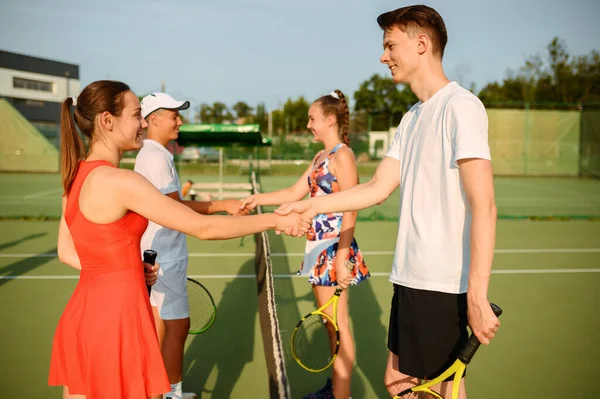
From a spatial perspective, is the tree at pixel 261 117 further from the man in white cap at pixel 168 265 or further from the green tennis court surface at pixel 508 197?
the man in white cap at pixel 168 265

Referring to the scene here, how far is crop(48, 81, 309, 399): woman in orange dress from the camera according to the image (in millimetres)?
2352

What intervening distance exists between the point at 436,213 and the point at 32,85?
195 feet

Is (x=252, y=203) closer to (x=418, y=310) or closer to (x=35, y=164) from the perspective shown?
(x=418, y=310)

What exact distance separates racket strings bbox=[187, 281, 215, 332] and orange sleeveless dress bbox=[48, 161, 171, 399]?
8.10 feet

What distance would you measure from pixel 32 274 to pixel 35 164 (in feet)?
68.8

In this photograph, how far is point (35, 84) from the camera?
5475 cm

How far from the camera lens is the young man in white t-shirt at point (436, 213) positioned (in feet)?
7.56

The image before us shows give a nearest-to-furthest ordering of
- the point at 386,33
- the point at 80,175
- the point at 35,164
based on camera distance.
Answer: the point at 80,175, the point at 386,33, the point at 35,164

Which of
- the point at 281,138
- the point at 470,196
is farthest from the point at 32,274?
the point at 281,138

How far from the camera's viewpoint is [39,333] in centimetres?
547

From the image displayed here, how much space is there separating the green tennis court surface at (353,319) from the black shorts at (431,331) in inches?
69.4

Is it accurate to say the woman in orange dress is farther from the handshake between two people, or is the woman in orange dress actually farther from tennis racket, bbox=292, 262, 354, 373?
tennis racket, bbox=292, 262, 354, 373

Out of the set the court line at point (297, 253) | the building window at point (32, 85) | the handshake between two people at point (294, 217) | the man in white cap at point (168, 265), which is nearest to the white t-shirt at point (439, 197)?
the handshake between two people at point (294, 217)

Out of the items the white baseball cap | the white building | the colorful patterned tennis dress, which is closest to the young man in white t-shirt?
the colorful patterned tennis dress
